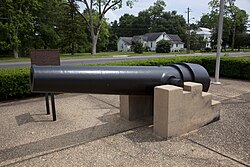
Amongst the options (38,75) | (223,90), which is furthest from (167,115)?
(223,90)

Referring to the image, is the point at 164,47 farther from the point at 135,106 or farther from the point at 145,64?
the point at 135,106

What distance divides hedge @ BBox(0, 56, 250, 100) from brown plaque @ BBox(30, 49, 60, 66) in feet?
6.59

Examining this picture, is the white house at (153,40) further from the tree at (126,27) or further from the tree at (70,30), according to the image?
the tree at (70,30)

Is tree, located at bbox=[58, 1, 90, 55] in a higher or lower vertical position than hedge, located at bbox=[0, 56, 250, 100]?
higher

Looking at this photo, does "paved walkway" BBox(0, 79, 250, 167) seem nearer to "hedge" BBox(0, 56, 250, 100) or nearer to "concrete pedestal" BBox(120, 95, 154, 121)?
"concrete pedestal" BBox(120, 95, 154, 121)

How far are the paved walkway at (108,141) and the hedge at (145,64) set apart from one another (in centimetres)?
102

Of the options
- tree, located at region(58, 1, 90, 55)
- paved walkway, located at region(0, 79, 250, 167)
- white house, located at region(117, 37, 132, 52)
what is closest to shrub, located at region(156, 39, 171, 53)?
tree, located at region(58, 1, 90, 55)

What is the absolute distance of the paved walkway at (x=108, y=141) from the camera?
3.19 metres

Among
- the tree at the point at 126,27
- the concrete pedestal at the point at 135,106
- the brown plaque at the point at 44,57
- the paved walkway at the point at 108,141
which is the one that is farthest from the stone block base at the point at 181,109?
the tree at the point at 126,27

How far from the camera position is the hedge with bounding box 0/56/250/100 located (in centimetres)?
651

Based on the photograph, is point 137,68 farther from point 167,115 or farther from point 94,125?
point 94,125

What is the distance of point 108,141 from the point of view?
382 centimetres

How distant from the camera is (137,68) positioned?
3.86 metres

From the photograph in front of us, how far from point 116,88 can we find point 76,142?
116 centimetres
